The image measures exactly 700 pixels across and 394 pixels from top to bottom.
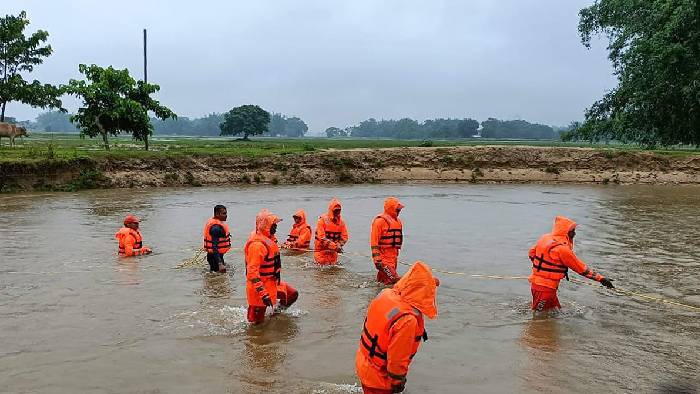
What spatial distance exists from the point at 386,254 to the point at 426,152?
91.0 feet

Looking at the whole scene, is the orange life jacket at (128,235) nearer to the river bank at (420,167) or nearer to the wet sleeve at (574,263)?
the wet sleeve at (574,263)

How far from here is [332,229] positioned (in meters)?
12.7

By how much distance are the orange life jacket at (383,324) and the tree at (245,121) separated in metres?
79.1

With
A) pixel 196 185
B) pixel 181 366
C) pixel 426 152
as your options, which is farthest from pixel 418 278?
pixel 426 152

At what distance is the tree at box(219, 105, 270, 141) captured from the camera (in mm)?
83250

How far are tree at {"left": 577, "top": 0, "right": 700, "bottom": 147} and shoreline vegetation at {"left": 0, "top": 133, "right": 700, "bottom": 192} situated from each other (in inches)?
70.5

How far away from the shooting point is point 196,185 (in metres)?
31.5

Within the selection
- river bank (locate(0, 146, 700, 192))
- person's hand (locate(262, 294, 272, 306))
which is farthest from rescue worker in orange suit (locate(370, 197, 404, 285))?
river bank (locate(0, 146, 700, 192))

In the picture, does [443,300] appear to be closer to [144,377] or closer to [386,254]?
[386,254]

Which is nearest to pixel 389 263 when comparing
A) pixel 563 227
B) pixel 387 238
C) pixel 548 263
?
pixel 387 238

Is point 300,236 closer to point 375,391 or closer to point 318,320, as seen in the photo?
point 318,320

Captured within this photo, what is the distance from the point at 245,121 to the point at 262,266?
3026 inches

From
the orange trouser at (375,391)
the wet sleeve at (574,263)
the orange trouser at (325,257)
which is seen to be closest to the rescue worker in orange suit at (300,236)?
the orange trouser at (325,257)

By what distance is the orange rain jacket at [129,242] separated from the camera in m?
13.3
